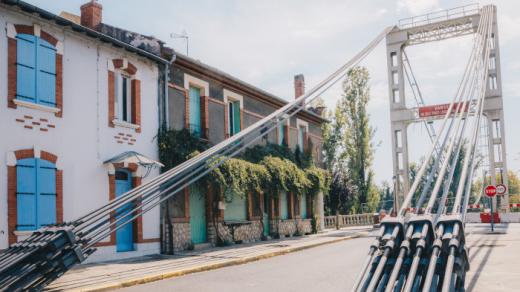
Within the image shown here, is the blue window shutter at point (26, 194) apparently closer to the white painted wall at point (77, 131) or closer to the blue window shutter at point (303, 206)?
the white painted wall at point (77, 131)

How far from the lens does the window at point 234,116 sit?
2128cm

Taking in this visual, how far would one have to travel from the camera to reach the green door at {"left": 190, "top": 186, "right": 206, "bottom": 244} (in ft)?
59.0

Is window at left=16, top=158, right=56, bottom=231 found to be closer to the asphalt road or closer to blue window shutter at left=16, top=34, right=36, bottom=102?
blue window shutter at left=16, top=34, right=36, bottom=102

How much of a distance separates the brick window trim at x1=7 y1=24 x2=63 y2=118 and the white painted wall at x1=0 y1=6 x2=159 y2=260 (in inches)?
4.2

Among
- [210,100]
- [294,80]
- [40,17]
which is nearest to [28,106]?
[40,17]

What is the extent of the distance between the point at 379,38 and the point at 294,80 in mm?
13743

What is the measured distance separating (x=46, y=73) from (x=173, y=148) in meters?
5.03

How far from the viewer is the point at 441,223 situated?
18.5 feet

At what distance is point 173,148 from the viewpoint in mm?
16625

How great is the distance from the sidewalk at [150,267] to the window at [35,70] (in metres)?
4.26

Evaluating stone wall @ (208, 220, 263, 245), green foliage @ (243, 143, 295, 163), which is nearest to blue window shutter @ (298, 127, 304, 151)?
green foliage @ (243, 143, 295, 163)

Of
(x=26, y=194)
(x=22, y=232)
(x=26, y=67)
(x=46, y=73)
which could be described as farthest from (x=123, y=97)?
(x=22, y=232)

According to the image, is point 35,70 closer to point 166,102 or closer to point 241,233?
point 166,102

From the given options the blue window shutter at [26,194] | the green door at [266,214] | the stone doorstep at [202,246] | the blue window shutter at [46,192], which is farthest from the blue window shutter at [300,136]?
the blue window shutter at [26,194]
